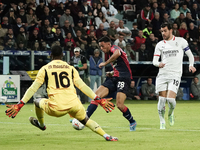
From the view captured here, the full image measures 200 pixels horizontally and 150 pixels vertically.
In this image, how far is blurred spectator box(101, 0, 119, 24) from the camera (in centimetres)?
2459

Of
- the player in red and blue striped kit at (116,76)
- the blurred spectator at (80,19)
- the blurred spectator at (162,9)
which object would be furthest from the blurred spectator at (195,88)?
the player in red and blue striped kit at (116,76)

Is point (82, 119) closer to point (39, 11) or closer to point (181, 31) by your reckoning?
point (39, 11)

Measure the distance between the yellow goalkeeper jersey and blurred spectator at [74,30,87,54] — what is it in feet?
43.1

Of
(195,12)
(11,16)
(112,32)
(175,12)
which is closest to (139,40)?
(112,32)

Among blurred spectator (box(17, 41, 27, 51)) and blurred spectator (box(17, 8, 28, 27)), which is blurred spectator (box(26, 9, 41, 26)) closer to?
blurred spectator (box(17, 8, 28, 27))

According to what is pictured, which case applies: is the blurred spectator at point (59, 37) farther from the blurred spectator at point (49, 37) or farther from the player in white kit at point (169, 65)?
the player in white kit at point (169, 65)

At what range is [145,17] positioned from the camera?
955 inches

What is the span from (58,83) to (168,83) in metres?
3.70

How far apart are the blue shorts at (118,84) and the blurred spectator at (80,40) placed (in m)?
10.5

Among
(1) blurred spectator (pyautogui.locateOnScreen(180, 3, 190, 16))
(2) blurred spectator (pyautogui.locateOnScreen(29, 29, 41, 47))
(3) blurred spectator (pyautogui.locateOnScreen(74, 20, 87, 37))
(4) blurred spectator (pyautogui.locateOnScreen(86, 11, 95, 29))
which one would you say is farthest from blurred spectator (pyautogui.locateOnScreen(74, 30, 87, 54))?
(1) blurred spectator (pyautogui.locateOnScreen(180, 3, 190, 16))

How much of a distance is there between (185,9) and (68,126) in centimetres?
1682

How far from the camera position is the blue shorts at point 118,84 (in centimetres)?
988

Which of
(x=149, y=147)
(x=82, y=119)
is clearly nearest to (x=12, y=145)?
(x=82, y=119)

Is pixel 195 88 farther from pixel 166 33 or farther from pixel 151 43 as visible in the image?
pixel 166 33
